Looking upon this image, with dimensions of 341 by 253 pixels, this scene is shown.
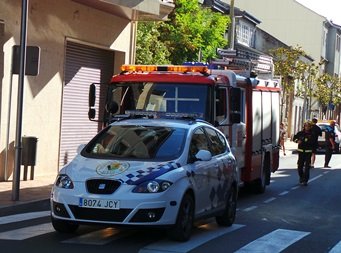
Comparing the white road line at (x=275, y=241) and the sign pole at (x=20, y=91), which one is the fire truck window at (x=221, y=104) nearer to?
the white road line at (x=275, y=241)

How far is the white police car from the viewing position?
8430mm

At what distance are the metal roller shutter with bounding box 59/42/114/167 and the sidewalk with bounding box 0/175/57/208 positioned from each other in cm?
215

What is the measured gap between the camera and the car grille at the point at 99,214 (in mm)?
8398

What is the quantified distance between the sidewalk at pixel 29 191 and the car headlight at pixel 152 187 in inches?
147

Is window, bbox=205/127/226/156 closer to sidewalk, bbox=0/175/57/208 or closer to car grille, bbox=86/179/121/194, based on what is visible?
car grille, bbox=86/179/121/194

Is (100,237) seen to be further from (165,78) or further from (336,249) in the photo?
(165,78)

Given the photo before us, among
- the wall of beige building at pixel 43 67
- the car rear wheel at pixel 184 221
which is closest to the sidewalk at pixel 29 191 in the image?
the wall of beige building at pixel 43 67

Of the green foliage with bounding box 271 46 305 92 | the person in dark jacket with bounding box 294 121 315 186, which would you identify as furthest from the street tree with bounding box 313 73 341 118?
the person in dark jacket with bounding box 294 121 315 186

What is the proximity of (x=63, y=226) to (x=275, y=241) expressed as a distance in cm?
289

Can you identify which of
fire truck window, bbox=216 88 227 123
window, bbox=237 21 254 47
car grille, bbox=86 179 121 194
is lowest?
car grille, bbox=86 179 121 194

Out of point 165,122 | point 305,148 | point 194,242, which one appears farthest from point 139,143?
point 305,148

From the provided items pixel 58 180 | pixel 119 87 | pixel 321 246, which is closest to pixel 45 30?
pixel 119 87

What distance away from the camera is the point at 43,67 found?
16.7 metres

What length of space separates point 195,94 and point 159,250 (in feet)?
15.9
